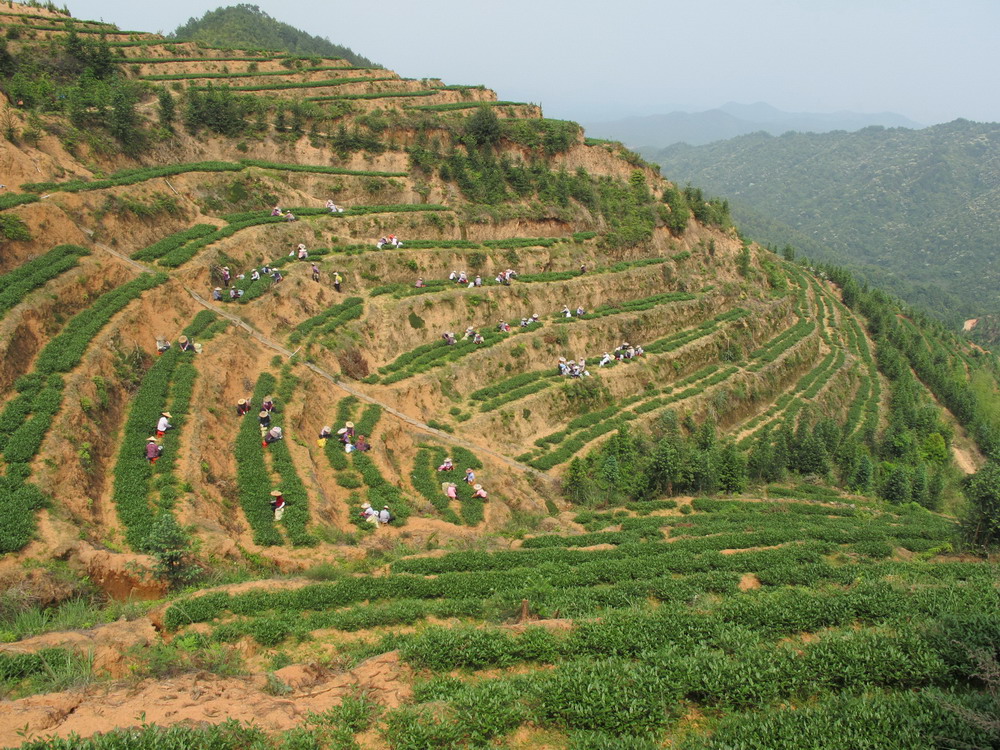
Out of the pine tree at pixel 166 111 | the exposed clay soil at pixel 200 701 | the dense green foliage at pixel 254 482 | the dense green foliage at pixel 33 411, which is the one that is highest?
the pine tree at pixel 166 111

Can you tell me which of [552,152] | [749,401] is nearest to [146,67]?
[552,152]

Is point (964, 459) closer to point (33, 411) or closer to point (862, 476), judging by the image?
point (862, 476)

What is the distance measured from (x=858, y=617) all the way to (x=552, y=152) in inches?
2060

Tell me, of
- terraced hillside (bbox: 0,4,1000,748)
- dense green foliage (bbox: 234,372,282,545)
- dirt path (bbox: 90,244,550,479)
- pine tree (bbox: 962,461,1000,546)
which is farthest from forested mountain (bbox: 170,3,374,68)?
pine tree (bbox: 962,461,1000,546)

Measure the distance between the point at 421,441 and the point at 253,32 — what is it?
11019 cm

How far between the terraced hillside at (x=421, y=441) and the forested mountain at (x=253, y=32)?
4445 cm

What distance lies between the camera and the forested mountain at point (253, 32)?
3736 inches

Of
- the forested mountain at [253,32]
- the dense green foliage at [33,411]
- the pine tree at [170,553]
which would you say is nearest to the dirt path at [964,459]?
the pine tree at [170,553]

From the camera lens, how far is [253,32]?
103 metres

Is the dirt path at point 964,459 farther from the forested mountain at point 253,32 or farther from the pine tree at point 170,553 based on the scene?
the forested mountain at point 253,32

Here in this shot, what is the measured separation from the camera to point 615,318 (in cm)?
4553

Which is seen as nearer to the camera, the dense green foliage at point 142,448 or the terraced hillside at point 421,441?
the terraced hillside at point 421,441

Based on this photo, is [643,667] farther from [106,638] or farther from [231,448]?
[231,448]

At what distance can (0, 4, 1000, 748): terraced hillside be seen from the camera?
35.0ft
